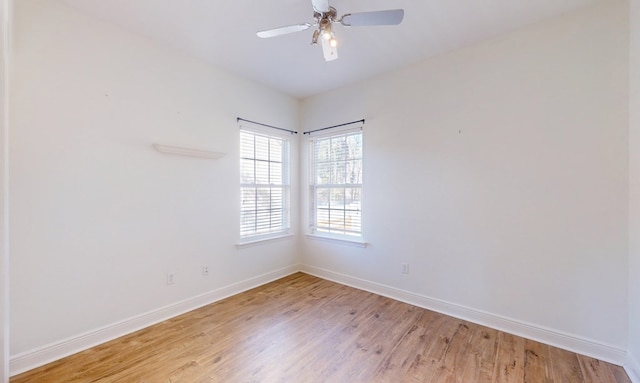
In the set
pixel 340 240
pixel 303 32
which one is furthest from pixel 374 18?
pixel 340 240

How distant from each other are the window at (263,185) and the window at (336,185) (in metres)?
0.44

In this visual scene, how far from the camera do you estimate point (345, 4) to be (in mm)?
2064

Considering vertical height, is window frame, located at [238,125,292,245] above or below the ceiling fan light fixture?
below

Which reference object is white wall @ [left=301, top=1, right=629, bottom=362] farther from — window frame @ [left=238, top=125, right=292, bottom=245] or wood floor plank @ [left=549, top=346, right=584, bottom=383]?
window frame @ [left=238, top=125, right=292, bottom=245]

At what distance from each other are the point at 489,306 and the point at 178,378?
2.78 m

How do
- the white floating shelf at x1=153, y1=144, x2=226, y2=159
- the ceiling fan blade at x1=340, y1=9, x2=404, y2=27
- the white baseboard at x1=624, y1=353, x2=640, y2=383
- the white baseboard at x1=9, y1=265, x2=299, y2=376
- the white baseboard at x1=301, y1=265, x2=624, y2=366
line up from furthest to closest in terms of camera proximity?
1. the white floating shelf at x1=153, y1=144, x2=226, y2=159
2. the white baseboard at x1=301, y1=265, x2=624, y2=366
3. the white baseboard at x1=9, y1=265, x2=299, y2=376
4. the white baseboard at x1=624, y1=353, x2=640, y2=383
5. the ceiling fan blade at x1=340, y1=9, x2=404, y2=27

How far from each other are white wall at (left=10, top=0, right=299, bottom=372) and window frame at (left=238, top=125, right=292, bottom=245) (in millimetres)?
226

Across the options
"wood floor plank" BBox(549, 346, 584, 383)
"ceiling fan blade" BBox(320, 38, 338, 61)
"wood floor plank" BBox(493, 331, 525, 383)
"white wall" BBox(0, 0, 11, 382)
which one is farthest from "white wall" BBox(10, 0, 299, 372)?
"wood floor plank" BBox(549, 346, 584, 383)

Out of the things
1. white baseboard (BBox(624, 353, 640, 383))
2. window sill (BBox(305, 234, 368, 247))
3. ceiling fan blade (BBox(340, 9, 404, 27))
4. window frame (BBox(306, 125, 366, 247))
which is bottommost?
white baseboard (BBox(624, 353, 640, 383))

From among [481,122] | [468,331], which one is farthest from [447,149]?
[468,331]

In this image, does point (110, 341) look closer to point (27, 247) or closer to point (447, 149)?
point (27, 247)

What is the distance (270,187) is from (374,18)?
8.49ft

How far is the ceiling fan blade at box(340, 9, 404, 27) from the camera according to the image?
5.49ft

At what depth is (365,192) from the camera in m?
3.47
